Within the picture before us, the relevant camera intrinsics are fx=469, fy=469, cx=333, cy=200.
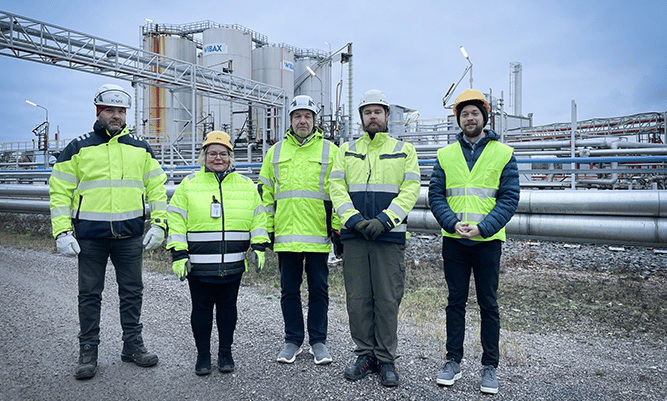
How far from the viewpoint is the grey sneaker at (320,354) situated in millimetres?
3518

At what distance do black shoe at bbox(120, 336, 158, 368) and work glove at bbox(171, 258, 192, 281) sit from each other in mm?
804

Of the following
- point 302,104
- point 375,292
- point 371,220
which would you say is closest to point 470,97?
point 371,220

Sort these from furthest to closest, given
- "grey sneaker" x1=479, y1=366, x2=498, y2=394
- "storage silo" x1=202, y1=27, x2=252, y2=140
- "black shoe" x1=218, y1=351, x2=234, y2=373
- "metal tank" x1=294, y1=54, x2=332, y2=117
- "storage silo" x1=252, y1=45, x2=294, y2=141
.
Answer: "metal tank" x1=294, y1=54, x2=332, y2=117
"storage silo" x1=252, y1=45, x2=294, y2=141
"storage silo" x1=202, y1=27, x2=252, y2=140
"black shoe" x1=218, y1=351, x2=234, y2=373
"grey sneaker" x1=479, y1=366, x2=498, y2=394

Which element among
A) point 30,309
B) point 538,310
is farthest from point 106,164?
point 538,310

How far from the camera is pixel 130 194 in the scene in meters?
3.64

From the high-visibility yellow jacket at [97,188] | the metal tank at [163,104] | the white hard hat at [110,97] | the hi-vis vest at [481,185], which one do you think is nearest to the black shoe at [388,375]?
the hi-vis vest at [481,185]

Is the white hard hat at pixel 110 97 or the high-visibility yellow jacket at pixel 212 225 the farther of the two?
the white hard hat at pixel 110 97

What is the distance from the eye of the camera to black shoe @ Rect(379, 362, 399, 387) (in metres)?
3.13

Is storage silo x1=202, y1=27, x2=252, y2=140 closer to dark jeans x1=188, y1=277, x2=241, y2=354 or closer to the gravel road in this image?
the gravel road

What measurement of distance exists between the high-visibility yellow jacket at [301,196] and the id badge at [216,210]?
1.53ft

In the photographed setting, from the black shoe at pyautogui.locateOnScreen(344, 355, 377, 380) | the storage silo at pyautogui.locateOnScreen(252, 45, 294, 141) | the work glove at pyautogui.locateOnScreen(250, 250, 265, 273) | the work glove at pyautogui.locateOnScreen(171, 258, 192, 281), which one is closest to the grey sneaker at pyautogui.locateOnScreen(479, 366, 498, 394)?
the black shoe at pyautogui.locateOnScreen(344, 355, 377, 380)

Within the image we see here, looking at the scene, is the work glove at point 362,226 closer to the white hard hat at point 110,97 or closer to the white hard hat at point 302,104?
the white hard hat at point 302,104

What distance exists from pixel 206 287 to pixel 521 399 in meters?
2.23

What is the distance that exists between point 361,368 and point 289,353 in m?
0.61
